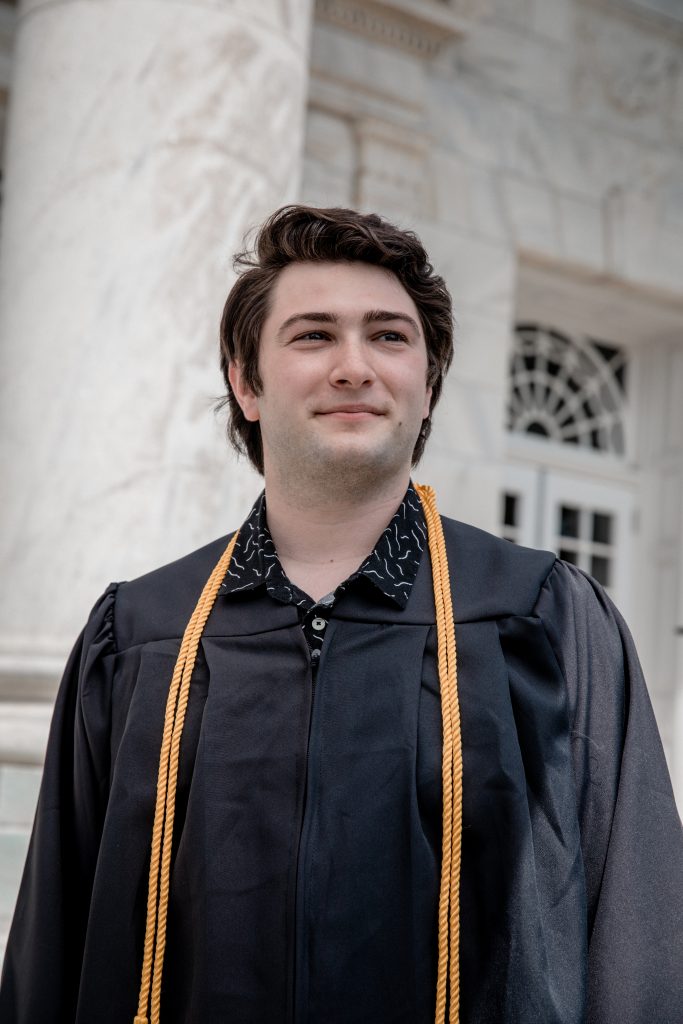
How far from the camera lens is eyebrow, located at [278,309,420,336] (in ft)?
6.60

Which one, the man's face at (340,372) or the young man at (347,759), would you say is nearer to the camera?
the young man at (347,759)

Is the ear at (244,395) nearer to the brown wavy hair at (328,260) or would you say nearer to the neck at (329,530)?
the brown wavy hair at (328,260)

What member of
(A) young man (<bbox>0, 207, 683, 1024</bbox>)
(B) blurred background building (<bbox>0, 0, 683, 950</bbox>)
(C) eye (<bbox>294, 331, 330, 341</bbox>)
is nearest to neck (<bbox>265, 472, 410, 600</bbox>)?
(A) young man (<bbox>0, 207, 683, 1024</bbox>)

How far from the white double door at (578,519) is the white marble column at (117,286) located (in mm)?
3011

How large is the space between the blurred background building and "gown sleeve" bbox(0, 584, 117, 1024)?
143 centimetres

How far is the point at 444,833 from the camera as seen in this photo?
1.79 m

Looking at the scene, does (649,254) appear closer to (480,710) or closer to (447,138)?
(447,138)

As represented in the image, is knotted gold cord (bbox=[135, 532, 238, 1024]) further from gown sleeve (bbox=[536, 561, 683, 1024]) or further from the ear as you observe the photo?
gown sleeve (bbox=[536, 561, 683, 1024])

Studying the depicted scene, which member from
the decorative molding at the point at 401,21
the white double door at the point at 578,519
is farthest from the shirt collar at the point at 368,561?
the white double door at the point at 578,519

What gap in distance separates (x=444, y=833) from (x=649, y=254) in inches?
204

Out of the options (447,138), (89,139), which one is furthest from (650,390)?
(89,139)

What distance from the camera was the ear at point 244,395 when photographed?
7.25 feet

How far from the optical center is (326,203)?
18.3 ft

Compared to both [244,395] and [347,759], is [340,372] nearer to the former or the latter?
[244,395]
